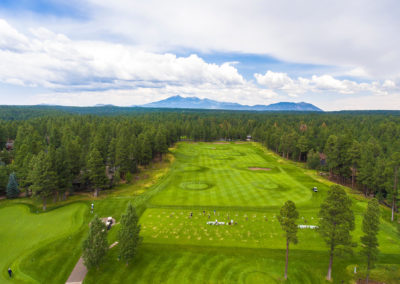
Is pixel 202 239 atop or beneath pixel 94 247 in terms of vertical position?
beneath

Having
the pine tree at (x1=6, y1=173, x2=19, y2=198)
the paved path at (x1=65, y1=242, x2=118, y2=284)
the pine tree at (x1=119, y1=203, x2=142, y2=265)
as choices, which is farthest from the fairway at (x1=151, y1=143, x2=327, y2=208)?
the pine tree at (x1=6, y1=173, x2=19, y2=198)

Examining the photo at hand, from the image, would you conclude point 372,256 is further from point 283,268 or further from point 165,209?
point 165,209

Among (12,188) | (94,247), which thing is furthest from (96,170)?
(94,247)

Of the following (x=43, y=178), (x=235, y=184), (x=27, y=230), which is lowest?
(x=27, y=230)

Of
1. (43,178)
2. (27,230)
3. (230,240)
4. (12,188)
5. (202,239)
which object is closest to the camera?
(230,240)

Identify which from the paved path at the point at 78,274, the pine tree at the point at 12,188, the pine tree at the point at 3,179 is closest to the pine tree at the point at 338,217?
the paved path at the point at 78,274

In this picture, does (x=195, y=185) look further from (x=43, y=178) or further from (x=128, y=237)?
(x=43, y=178)

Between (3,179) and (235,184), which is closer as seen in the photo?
(3,179)
